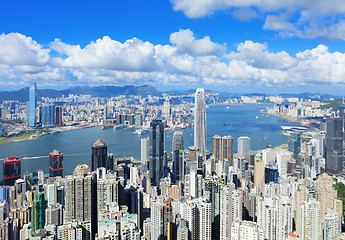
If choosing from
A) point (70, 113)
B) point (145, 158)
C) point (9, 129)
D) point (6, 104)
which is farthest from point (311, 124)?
point (6, 104)

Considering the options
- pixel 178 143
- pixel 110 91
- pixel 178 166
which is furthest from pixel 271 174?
pixel 110 91

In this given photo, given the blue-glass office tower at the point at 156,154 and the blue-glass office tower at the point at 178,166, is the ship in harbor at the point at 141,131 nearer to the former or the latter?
the blue-glass office tower at the point at 156,154

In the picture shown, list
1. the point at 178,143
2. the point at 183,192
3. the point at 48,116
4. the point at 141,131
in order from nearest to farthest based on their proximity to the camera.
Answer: the point at 183,192
the point at 178,143
the point at 141,131
the point at 48,116

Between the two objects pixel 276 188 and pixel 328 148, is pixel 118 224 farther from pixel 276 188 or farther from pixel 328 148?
pixel 328 148

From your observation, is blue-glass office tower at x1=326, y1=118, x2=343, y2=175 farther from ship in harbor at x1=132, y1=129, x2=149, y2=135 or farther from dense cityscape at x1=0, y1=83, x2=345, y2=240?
ship in harbor at x1=132, y1=129, x2=149, y2=135

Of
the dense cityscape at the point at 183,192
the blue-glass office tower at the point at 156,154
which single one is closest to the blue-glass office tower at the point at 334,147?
the dense cityscape at the point at 183,192

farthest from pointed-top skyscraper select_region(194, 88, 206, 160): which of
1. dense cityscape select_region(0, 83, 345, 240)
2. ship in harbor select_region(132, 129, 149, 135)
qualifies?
ship in harbor select_region(132, 129, 149, 135)

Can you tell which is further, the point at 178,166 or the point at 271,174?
the point at 178,166

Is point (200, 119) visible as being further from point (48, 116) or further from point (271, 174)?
point (48, 116)
